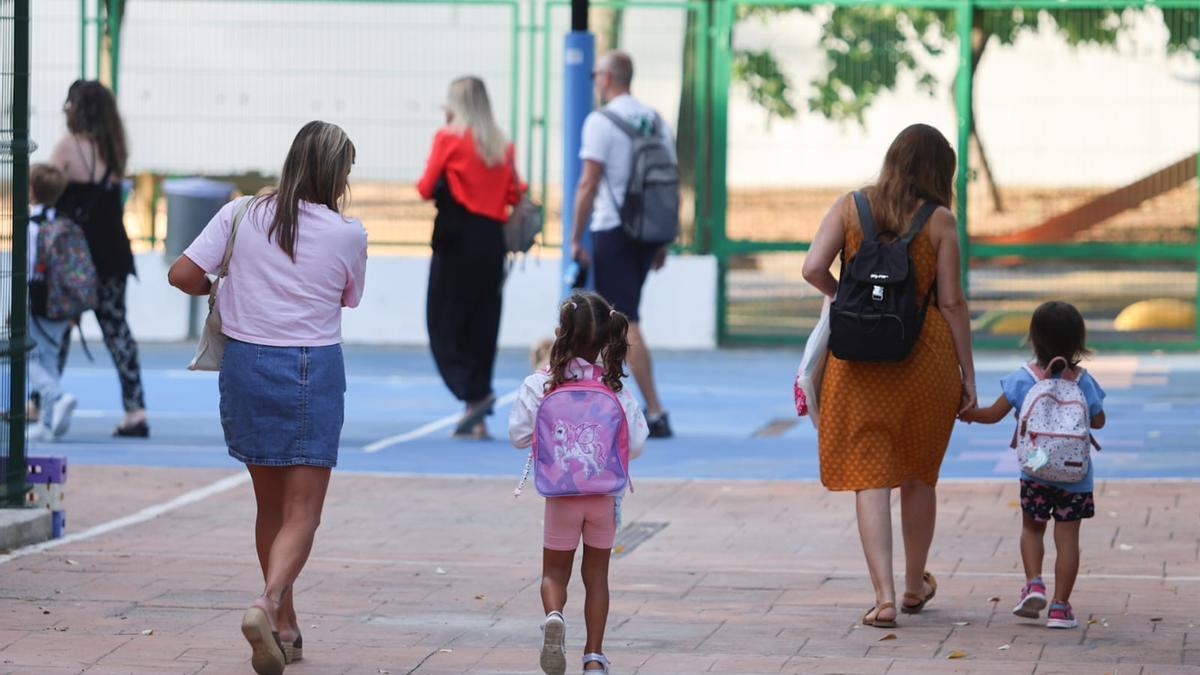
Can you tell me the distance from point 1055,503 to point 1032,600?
32cm

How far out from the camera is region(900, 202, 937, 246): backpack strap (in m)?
6.56

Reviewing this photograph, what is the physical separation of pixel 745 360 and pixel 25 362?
838cm

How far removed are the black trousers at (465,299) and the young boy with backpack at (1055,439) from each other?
4.98 m

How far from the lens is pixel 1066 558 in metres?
6.62

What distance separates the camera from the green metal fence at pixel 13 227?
315 inches

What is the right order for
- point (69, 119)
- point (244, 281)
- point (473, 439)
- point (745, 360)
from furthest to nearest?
point (745, 360)
point (473, 439)
point (69, 119)
point (244, 281)

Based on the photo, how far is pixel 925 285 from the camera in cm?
663

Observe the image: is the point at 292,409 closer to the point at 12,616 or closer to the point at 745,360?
the point at 12,616

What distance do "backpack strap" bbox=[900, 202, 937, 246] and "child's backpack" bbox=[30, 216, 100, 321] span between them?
18.2 ft

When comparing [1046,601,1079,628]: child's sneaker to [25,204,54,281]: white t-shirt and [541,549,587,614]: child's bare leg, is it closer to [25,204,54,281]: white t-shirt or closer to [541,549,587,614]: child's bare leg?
[541,549,587,614]: child's bare leg

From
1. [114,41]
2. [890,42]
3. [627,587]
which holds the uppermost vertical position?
[890,42]

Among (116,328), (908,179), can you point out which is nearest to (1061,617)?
(908,179)

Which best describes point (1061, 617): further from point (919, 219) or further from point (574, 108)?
point (574, 108)

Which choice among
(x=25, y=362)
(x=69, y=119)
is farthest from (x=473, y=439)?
(x=25, y=362)
